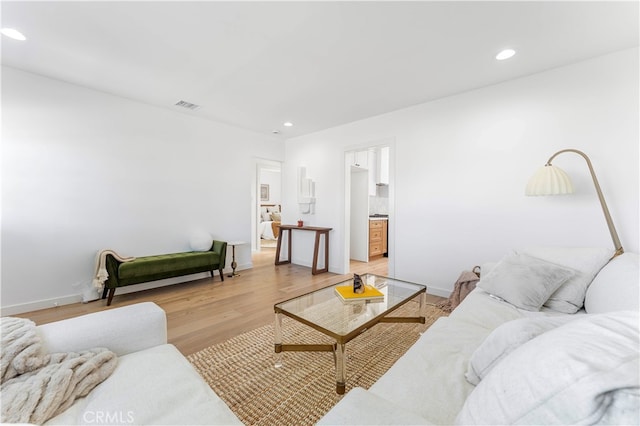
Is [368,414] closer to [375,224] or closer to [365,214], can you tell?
[365,214]

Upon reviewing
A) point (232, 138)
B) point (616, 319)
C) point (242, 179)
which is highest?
point (232, 138)

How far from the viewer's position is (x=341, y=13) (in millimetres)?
1894

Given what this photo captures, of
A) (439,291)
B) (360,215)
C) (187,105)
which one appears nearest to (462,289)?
(439,291)

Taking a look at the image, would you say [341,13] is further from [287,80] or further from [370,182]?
[370,182]

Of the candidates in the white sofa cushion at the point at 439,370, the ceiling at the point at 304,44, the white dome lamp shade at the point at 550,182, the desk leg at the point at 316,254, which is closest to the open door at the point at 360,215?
the desk leg at the point at 316,254

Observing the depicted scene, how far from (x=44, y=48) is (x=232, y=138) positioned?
2402 mm

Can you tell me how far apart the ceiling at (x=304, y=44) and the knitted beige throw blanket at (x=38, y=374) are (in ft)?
6.88

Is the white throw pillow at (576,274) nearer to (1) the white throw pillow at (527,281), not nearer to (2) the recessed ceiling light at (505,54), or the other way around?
(1) the white throw pillow at (527,281)

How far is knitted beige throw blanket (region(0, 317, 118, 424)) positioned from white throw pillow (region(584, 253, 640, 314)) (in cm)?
248

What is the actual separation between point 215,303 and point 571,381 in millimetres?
3176

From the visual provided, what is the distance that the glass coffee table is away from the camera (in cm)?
155

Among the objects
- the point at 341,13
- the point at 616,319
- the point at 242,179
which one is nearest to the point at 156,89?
the point at 242,179

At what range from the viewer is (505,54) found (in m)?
2.39

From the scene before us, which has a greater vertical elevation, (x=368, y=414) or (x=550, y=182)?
(x=550, y=182)
